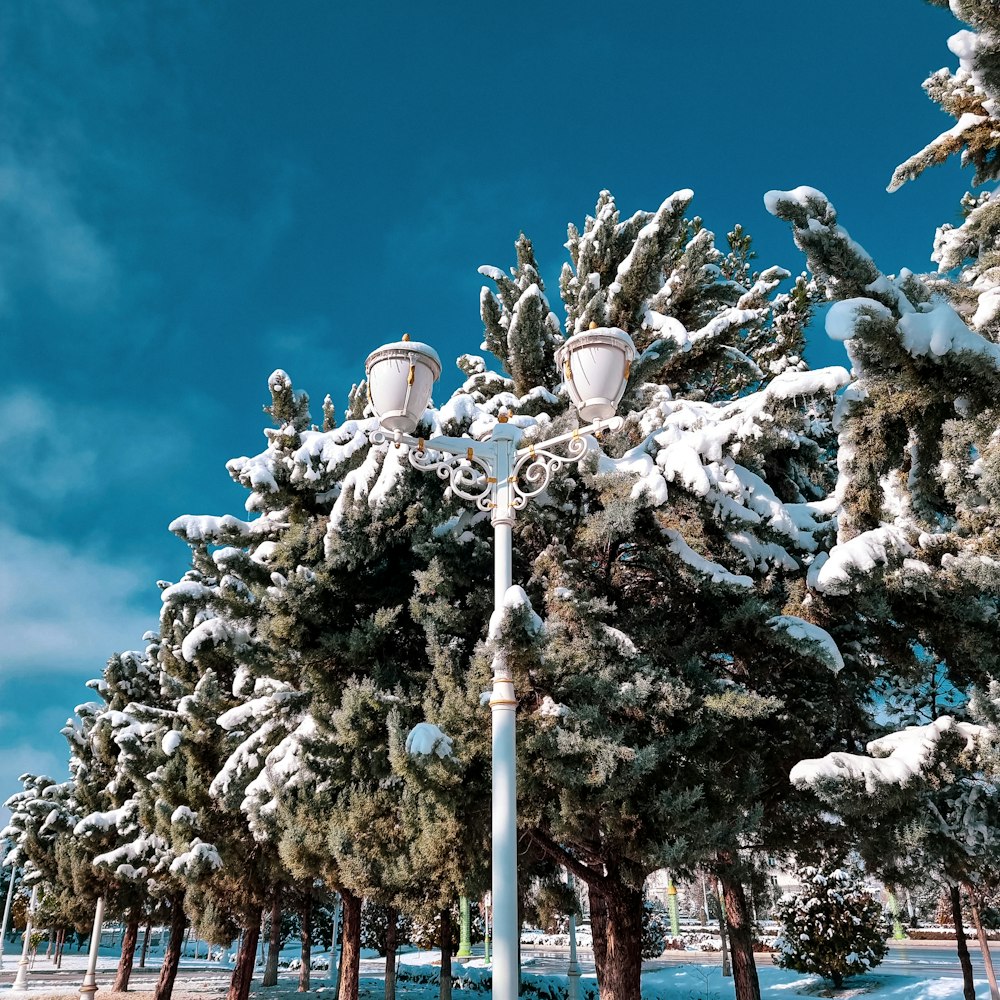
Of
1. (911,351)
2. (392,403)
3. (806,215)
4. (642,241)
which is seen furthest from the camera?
(642,241)

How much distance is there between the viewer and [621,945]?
9695 millimetres

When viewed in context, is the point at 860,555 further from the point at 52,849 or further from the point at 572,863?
the point at 52,849

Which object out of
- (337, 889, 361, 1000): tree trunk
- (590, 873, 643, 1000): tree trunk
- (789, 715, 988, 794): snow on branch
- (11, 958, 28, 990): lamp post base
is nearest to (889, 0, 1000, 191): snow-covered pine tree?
(789, 715, 988, 794): snow on branch

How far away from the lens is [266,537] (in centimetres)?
1245

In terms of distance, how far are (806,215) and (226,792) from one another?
12.3m

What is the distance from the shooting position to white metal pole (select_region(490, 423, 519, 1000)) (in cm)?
455

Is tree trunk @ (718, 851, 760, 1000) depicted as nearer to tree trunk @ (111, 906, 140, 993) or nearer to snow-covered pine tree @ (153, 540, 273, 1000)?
snow-covered pine tree @ (153, 540, 273, 1000)

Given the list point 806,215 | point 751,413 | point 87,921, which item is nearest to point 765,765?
point 751,413

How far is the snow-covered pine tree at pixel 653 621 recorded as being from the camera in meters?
8.65

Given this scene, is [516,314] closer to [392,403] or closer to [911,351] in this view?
[392,403]

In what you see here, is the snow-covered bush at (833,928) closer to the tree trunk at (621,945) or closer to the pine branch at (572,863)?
the tree trunk at (621,945)

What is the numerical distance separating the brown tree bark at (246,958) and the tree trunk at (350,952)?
265 cm

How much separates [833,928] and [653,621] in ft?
42.8

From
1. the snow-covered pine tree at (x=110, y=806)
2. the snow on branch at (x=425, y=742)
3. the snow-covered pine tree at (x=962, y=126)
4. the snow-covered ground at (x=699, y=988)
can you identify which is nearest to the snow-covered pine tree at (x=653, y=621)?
the snow on branch at (x=425, y=742)
